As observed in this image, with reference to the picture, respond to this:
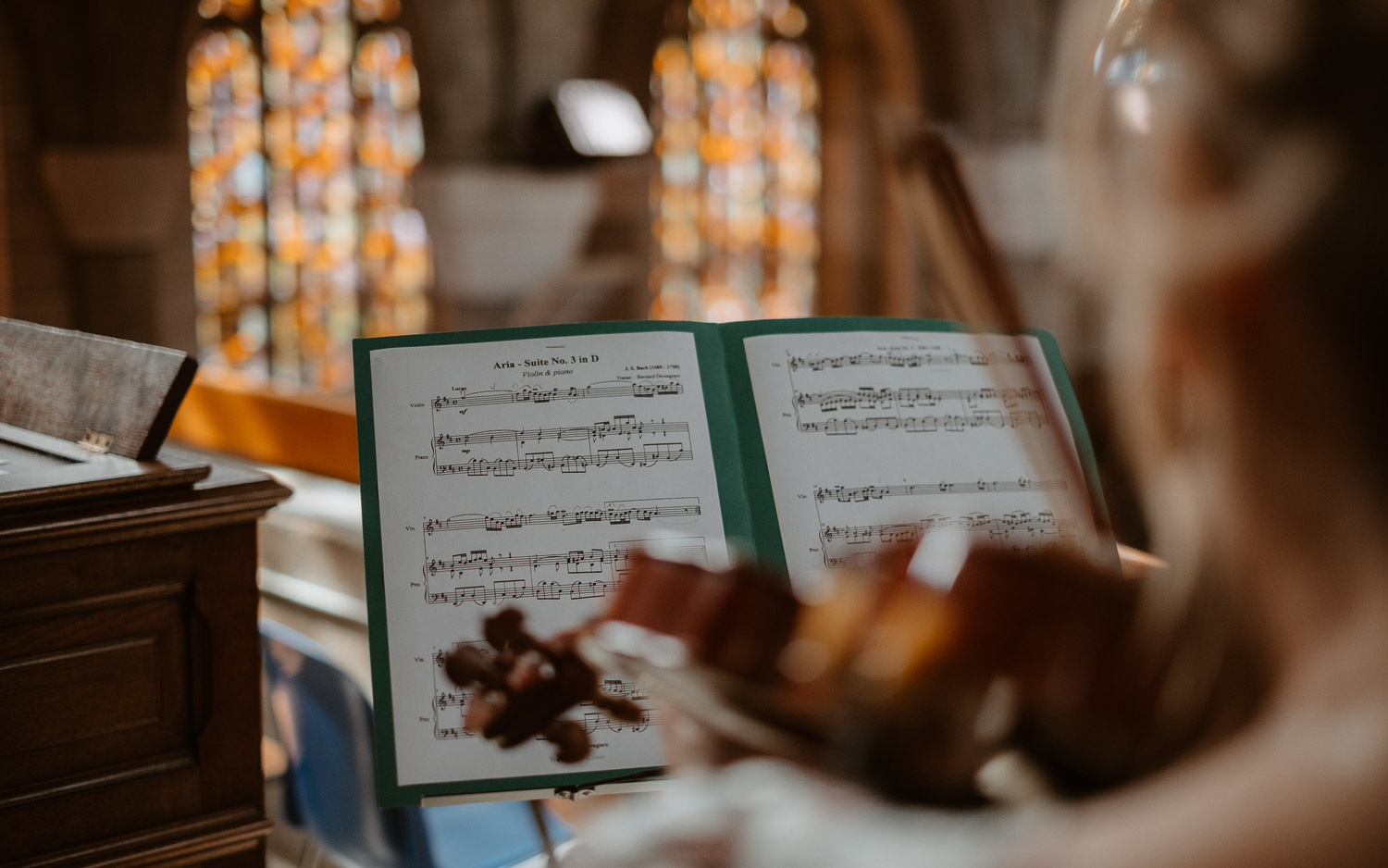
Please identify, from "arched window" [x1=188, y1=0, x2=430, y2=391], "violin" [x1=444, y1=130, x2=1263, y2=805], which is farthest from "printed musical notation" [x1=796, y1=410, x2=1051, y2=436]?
"arched window" [x1=188, y1=0, x2=430, y2=391]

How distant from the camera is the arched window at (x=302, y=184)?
902 centimetres

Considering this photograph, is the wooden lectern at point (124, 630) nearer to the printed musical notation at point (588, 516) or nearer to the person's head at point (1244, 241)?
the printed musical notation at point (588, 516)

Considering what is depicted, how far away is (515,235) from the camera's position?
7.56m

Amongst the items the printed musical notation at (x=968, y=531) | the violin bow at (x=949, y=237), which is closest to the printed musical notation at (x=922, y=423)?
the printed musical notation at (x=968, y=531)

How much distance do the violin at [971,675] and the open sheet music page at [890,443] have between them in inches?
37.0

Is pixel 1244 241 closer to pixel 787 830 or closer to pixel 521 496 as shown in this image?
pixel 787 830

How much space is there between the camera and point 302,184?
9336mm

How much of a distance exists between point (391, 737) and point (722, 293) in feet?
31.5

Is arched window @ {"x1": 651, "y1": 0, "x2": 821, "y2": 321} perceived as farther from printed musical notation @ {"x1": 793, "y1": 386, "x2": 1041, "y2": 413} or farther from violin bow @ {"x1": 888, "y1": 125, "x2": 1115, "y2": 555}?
violin bow @ {"x1": 888, "y1": 125, "x2": 1115, "y2": 555}

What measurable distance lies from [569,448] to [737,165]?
31.1 ft

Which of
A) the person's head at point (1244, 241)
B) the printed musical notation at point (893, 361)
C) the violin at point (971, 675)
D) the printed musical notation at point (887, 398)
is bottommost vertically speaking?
the violin at point (971, 675)

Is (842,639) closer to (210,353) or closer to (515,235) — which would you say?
(515,235)

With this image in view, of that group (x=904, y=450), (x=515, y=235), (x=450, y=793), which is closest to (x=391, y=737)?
(x=450, y=793)

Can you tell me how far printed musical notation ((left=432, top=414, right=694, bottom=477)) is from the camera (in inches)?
58.8
